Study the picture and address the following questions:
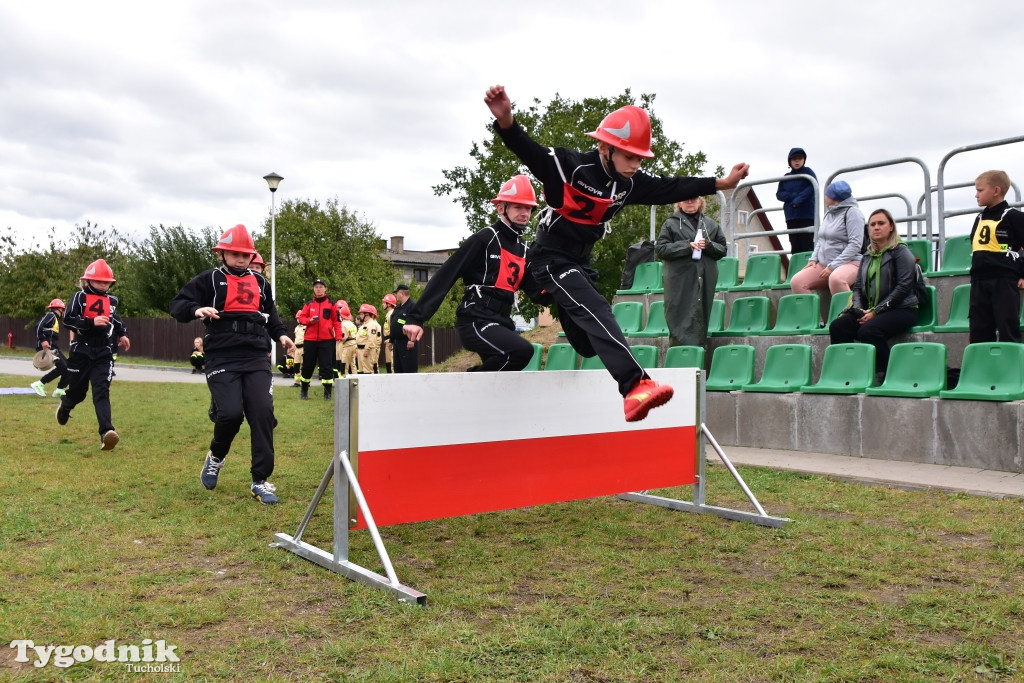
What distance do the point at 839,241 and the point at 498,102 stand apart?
734 centimetres

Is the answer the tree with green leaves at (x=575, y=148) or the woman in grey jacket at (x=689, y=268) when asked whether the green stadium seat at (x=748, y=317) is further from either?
the tree with green leaves at (x=575, y=148)

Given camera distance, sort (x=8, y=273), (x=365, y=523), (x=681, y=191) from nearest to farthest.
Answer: (x=365, y=523) < (x=681, y=191) < (x=8, y=273)

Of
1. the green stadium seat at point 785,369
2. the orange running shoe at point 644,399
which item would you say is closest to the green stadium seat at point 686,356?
the green stadium seat at point 785,369

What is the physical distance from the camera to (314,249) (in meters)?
52.2

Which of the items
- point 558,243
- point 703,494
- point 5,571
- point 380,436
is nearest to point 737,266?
point 703,494

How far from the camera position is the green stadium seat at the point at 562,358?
1156 centimetres

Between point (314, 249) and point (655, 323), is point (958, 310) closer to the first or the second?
point (655, 323)

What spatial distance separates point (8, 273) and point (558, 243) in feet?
192

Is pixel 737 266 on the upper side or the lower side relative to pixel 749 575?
upper

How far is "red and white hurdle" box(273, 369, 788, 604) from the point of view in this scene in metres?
4.70

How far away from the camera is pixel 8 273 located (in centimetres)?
5422

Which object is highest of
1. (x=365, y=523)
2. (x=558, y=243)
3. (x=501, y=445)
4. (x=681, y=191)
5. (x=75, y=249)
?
(x=75, y=249)

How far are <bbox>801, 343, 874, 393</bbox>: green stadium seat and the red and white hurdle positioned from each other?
10.7 ft

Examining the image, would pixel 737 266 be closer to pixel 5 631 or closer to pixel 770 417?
pixel 770 417
